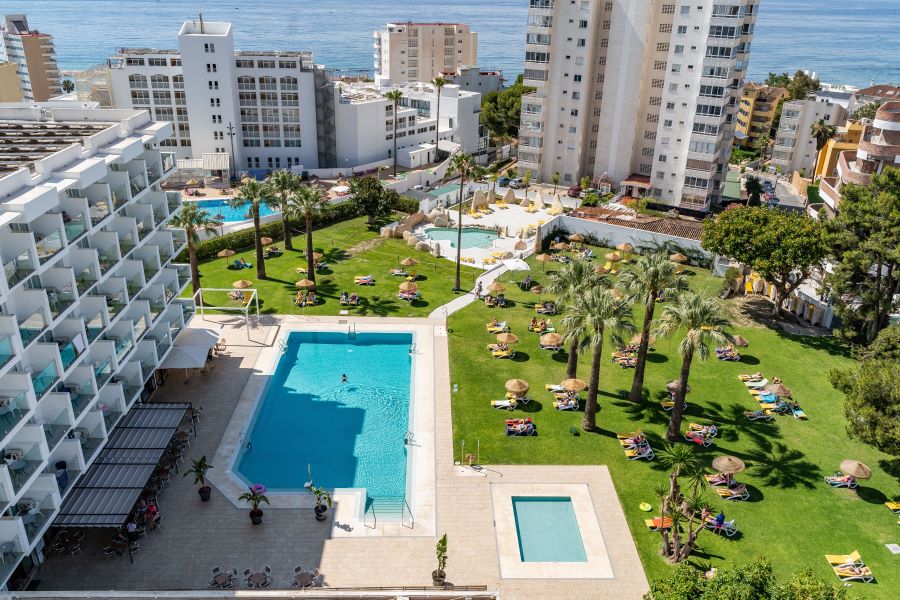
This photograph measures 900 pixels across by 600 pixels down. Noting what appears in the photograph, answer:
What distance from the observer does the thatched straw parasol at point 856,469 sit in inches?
1296

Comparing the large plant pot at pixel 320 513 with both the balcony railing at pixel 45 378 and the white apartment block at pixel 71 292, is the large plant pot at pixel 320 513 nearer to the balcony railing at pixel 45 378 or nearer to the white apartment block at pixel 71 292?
the white apartment block at pixel 71 292

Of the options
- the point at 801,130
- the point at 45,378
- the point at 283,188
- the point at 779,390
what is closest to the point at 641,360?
the point at 779,390

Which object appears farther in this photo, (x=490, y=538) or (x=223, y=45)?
(x=223, y=45)

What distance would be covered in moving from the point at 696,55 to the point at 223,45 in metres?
56.7

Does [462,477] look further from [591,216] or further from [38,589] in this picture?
[591,216]

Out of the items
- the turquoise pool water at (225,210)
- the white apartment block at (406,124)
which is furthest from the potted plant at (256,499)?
the white apartment block at (406,124)

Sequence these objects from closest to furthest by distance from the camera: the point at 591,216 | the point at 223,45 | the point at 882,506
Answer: the point at 882,506 → the point at 591,216 → the point at 223,45

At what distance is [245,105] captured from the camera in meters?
86.1

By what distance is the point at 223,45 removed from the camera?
8094 cm

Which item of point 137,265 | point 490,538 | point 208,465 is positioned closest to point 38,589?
point 208,465

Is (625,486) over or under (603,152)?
under

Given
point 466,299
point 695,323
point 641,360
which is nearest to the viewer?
point 695,323

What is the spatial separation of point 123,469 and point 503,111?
88347mm

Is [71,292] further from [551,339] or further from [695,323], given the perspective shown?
[551,339]
